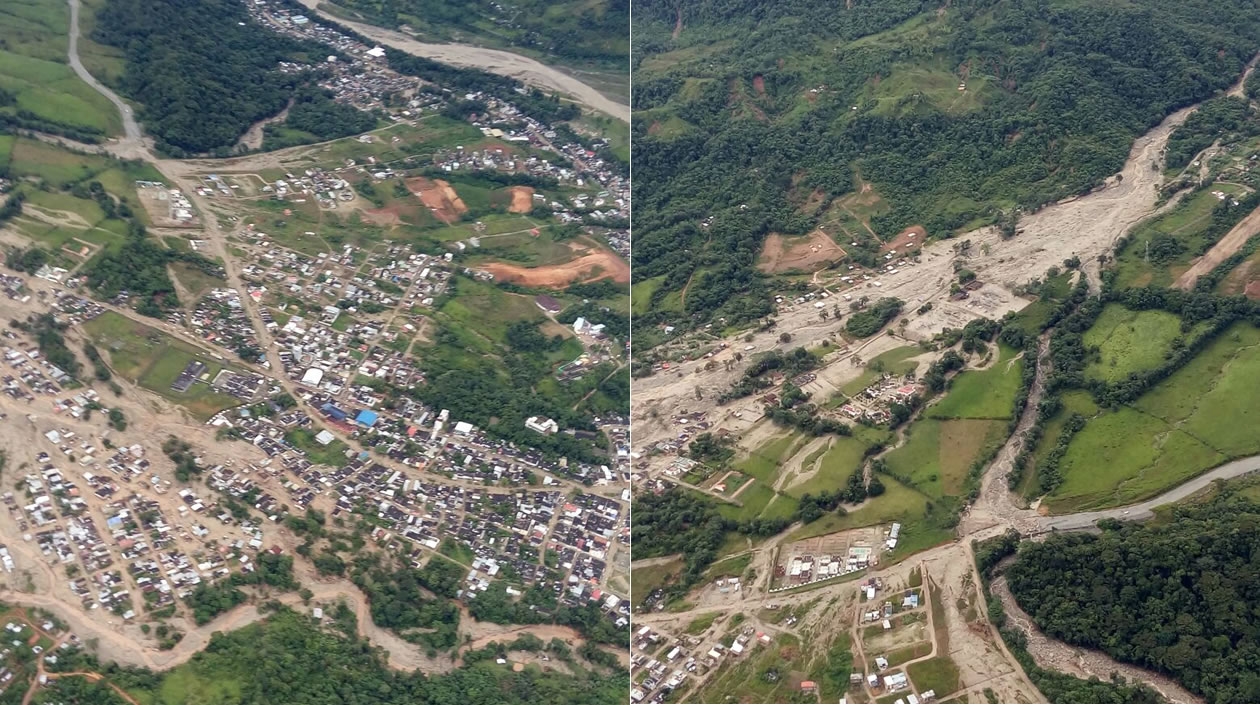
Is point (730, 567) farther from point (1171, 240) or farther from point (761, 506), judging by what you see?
point (1171, 240)

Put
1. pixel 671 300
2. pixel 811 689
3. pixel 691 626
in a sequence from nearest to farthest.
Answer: pixel 811 689
pixel 691 626
pixel 671 300

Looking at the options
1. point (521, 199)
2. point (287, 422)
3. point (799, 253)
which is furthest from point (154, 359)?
point (799, 253)

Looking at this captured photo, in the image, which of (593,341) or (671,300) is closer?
(593,341)

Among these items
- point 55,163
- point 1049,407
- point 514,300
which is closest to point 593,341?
point 514,300

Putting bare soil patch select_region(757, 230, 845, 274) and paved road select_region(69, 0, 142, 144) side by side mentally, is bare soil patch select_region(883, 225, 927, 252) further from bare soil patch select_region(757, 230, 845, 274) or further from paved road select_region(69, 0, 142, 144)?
paved road select_region(69, 0, 142, 144)

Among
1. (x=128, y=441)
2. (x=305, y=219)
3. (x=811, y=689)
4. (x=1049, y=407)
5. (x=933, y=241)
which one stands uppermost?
(x=933, y=241)

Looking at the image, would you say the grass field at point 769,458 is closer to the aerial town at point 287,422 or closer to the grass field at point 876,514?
the grass field at point 876,514

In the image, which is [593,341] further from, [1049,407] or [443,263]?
[1049,407]
